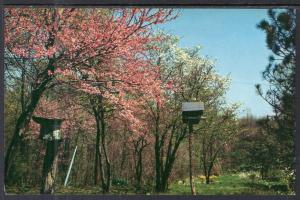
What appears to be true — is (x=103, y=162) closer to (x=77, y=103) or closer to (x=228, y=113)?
(x=77, y=103)

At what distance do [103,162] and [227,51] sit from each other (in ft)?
6.56

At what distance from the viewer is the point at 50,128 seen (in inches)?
363

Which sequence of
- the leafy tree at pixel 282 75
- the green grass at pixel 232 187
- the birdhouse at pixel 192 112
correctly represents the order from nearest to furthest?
the leafy tree at pixel 282 75 < the green grass at pixel 232 187 < the birdhouse at pixel 192 112

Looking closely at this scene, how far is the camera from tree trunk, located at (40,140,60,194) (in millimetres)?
9117

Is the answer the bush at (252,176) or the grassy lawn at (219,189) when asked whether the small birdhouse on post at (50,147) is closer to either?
the grassy lawn at (219,189)

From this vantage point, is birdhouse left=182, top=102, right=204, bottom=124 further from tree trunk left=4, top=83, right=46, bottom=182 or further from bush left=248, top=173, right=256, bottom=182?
tree trunk left=4, top=83, right=46, bottom=182

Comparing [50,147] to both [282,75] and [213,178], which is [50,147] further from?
[282,75]

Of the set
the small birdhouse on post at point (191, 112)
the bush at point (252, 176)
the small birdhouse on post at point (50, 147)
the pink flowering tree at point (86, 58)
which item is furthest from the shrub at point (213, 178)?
the small birdhouse on post at point (50, 147)

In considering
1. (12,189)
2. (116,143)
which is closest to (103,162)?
(116,143)

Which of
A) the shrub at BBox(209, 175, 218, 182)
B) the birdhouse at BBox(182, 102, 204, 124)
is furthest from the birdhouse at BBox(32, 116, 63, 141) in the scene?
the shrub at BBox(209, 175, 218, 182)

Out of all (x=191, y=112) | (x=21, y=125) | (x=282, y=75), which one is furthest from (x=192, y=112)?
(x=21, y=125)

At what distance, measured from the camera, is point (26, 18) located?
911 centimetres

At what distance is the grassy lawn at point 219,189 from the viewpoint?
358 inches

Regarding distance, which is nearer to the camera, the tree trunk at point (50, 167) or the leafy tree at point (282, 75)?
the leafy tree at point (282, 75)
